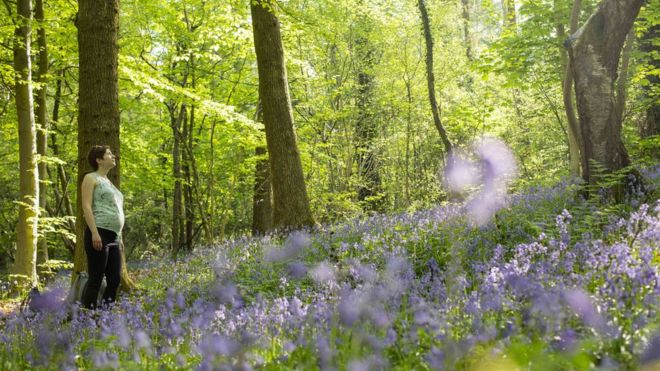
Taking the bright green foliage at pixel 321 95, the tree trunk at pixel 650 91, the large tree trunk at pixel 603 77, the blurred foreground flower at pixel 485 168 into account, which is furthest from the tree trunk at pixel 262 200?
the tree trunk at pixel 650 91

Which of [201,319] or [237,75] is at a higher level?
[237,75]

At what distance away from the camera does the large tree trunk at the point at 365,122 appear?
16.8m

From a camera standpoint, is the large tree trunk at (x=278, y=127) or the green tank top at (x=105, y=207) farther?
the large tree trunk at (x=278, y=127)

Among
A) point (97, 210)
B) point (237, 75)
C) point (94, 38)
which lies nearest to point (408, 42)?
point (237, 75)

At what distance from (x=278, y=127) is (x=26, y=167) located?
517 cm

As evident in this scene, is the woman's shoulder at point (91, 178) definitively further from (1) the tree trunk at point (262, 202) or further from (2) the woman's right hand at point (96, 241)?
(1) the tree trunk at point (262, 202)

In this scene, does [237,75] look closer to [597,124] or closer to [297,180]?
[297,180]

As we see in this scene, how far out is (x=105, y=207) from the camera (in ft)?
20.0

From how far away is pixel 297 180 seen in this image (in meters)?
9.11

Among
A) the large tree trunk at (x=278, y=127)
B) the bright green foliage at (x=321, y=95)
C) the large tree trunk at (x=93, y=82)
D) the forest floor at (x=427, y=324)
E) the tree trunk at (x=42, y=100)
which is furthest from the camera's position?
the tree trunk at (x=42, y=100)

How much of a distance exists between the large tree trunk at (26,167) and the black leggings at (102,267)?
494 centimetres

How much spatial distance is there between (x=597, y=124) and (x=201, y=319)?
5721 millimetres

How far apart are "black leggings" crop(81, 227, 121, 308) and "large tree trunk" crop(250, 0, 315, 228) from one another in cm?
338

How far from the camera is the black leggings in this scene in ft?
19.3
